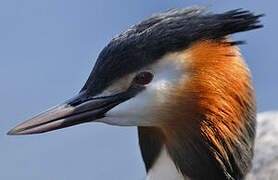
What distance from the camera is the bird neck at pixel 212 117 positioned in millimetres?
2836

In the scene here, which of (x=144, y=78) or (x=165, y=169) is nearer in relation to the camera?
(x=144, y=78)

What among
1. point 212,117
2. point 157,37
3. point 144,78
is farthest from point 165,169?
point 157,37

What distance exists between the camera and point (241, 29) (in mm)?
2916

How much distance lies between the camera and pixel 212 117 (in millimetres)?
2846

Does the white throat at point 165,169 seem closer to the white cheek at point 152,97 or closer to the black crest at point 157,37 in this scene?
the white cheek at point 152,97

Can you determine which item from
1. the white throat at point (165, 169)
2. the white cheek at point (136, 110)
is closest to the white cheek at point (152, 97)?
the white cheek at point (136, 110)

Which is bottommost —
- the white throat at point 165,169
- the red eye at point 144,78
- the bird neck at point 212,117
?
the white throat at point 165,169

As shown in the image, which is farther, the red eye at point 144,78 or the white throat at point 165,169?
the white throat at point 165,169

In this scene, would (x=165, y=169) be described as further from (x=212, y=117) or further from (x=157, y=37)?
(x=157, y=37)

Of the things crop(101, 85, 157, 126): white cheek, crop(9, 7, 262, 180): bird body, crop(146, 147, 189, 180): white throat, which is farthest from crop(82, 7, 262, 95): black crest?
crop(146, 147, 189, 180): white throat

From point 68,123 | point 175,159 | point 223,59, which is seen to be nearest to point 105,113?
point 68,123

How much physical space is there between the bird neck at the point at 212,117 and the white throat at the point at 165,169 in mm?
73

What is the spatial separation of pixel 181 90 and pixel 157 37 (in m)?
0.28

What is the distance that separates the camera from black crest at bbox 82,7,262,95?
2.82m
